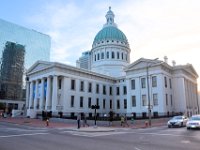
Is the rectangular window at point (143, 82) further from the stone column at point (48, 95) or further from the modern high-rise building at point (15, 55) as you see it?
the modern high-rise building at point (15, 55)

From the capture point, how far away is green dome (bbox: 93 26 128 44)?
81.3 m

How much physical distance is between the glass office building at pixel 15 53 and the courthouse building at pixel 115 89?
144 ft

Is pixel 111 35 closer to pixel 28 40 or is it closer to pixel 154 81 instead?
pixel 154 81

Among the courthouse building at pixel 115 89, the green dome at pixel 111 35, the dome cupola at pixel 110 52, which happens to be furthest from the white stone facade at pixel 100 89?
the green dome at pixel 111 35

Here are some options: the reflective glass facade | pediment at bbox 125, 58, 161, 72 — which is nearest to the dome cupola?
pediment at bbox 125, 58, 161, 72

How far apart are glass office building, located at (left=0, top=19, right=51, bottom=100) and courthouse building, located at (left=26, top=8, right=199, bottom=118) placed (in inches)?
1726

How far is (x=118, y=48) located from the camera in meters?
80.9

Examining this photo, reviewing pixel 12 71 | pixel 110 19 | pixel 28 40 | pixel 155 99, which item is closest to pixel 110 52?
pixel 110 19

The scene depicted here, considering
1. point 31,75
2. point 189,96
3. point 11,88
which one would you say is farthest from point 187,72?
point 11,88

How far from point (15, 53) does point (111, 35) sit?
52.0 m

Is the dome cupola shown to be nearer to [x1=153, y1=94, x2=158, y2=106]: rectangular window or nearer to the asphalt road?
[x1=153, y1=94, x2=158, y2=106]: rectangular window

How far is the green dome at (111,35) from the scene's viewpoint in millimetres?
81256

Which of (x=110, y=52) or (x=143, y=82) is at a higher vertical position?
(x=110, y=52)

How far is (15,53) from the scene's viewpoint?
354 feet
